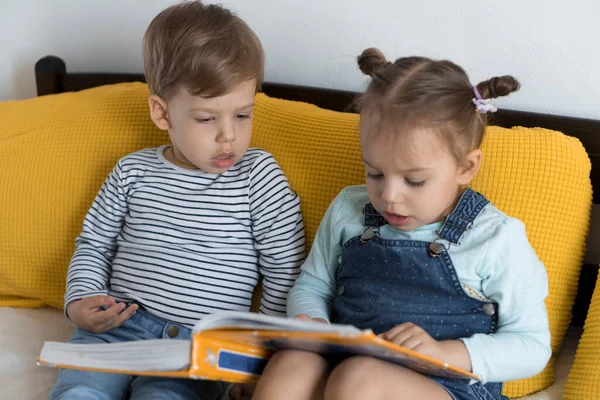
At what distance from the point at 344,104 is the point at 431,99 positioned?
20.8 inches

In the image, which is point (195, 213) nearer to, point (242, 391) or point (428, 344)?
point (242, 391)

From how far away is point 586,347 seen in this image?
1222 mm

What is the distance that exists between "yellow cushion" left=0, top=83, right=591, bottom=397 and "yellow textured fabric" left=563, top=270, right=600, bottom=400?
2.6 inches

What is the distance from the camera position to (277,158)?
1.46 metres

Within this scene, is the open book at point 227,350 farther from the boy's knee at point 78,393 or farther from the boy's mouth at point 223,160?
the boy's mouth at point 223,160

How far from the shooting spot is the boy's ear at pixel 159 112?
4.49 ft

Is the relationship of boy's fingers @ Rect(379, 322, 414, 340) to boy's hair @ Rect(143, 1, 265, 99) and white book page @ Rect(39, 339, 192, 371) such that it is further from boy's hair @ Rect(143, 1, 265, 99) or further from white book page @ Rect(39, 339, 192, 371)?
boy's hair @ Rect(143, 1, 265, 99)

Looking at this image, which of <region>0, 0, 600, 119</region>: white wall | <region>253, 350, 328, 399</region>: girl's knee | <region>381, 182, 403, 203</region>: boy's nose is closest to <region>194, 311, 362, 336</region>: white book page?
<region>253, 350, 328, 399</region>: girl's knee

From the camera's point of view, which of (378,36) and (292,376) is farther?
(378,36)

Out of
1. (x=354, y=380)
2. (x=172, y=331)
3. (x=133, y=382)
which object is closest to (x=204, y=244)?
(x=172, y=331)

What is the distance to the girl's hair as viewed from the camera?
106cm

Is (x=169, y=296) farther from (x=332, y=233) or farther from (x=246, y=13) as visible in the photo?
(x=246, y=13)

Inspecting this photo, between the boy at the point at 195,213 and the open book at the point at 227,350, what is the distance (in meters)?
0.24

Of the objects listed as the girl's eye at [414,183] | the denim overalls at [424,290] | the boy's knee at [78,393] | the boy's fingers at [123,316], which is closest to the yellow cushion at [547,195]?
the denim overalls at [424,290]
